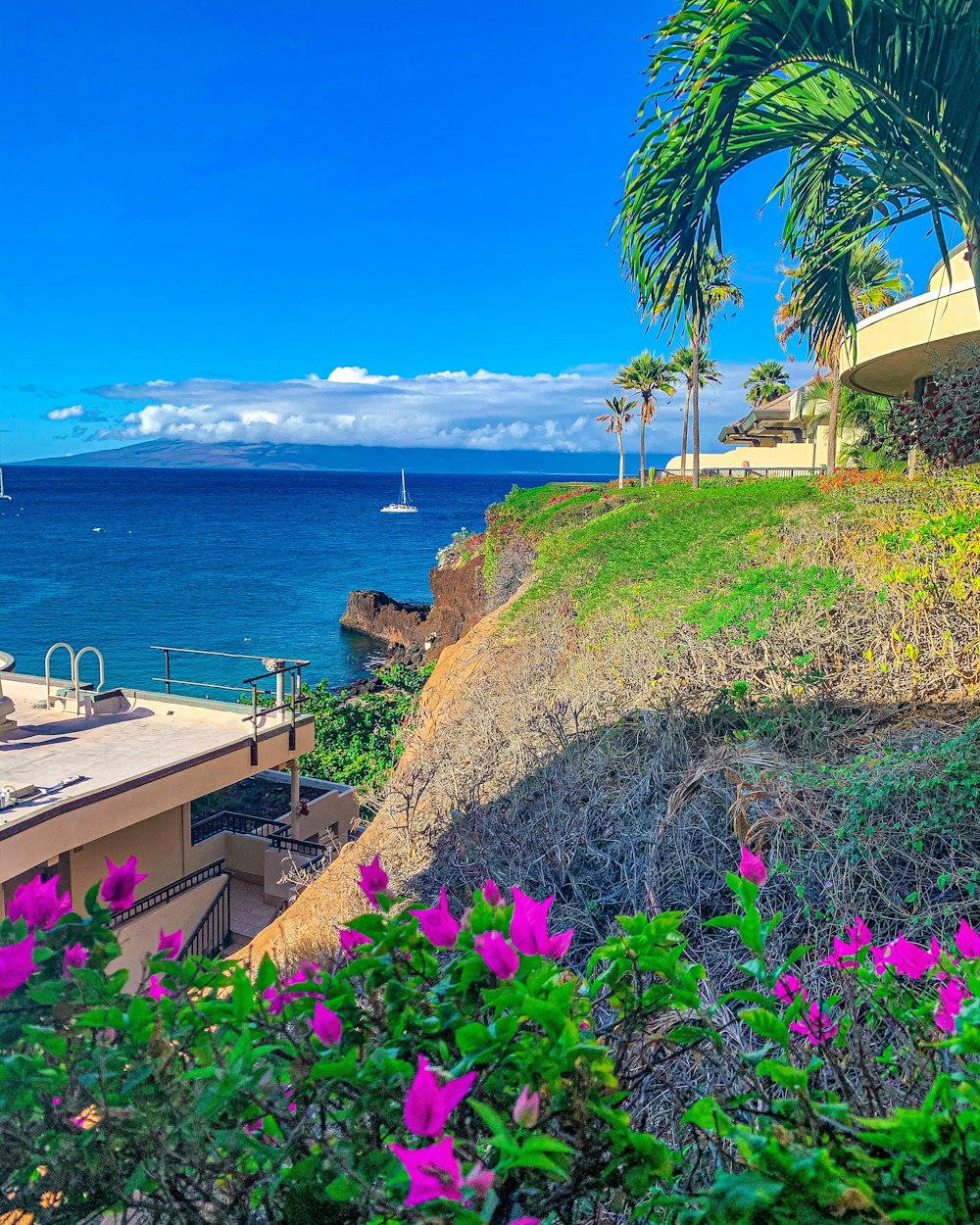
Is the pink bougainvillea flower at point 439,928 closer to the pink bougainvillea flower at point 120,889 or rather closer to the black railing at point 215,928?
the pink bougainvillea flower at point 120,889

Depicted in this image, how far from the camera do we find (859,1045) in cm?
142

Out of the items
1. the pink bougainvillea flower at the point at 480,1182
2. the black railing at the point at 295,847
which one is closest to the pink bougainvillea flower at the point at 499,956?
the pink bougainvillea flower at the point at 480,1182

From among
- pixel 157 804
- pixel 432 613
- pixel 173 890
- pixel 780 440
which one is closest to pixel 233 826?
pixel 173 890

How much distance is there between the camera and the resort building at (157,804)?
8.11m

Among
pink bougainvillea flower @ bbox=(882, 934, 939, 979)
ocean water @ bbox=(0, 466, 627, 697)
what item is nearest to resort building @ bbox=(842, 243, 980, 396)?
→ pink bougainvillea flower @ bbox=(882, 934, 939, 979)

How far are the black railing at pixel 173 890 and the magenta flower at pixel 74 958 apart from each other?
861 centimetres

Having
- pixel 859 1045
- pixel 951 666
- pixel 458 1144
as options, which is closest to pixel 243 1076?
pixel 458 1144

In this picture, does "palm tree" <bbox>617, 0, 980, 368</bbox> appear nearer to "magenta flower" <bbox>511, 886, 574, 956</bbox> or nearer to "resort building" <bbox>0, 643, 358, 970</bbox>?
"magenta flower" <bbox>511, 886, 574, 956</bbox>

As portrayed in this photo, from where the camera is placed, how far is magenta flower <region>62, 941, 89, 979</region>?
1341 millimetres

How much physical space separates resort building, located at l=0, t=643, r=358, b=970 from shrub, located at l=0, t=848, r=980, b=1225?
5763mm

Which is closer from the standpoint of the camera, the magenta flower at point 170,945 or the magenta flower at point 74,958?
the magenta flower at point 74,958

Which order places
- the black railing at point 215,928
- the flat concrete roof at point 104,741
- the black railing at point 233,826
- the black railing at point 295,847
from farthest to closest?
the black railing at point 233,826, the black railing at point 295,847, the black railing at point 215,928, the flat concrete roof at point 104,741

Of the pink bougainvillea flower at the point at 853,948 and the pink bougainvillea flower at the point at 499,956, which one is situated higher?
the pink bougainvillea flower at the point at 499,956

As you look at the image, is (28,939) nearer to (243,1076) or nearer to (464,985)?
(243,1076)
